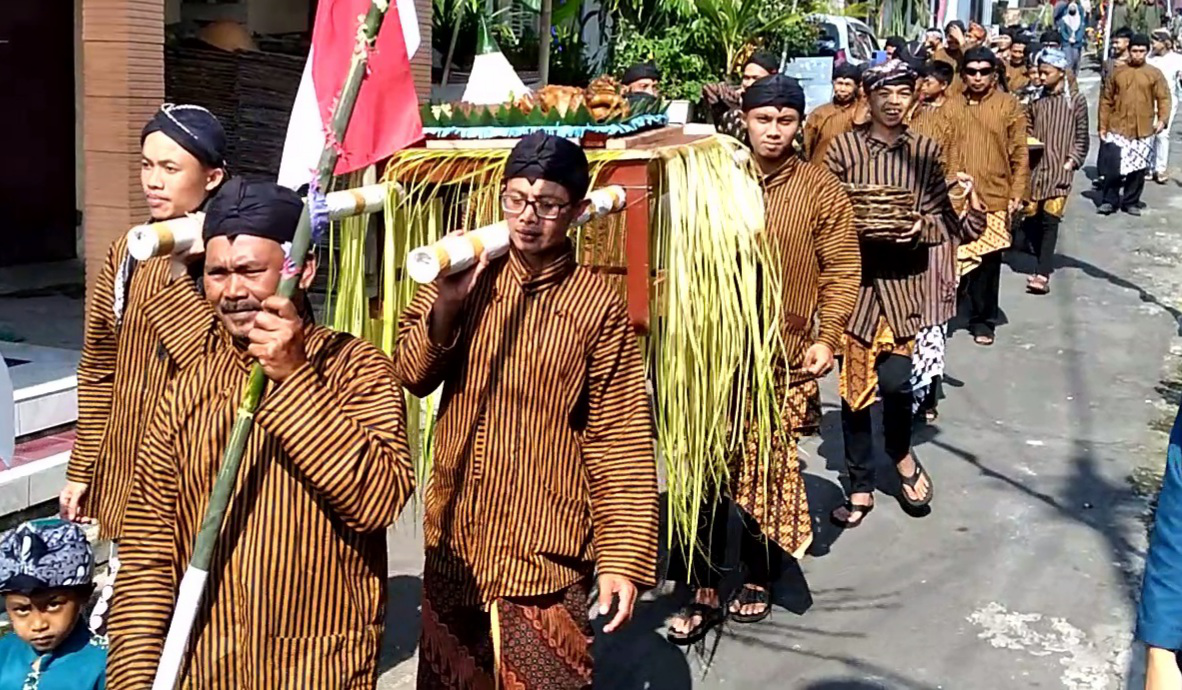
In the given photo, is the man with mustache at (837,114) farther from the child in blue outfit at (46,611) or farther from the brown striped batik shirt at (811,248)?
the child in blue outfit at (46,611)

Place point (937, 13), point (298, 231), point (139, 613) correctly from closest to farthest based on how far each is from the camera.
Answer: point (298, 231)
point (139, 613)
point (937, 13)

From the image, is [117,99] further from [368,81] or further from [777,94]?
[368,81]

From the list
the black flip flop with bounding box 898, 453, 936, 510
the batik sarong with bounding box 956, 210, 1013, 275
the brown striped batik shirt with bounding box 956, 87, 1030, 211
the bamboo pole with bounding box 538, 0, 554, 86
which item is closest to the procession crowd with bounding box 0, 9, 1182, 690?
the black flip flop with bounding box 898, 453, 936, 510

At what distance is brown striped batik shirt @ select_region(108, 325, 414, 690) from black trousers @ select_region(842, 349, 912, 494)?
346 centimetres

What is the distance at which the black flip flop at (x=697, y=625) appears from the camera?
4469 mm

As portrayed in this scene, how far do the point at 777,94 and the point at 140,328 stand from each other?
2151mm

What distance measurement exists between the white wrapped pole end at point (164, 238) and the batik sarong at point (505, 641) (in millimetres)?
940

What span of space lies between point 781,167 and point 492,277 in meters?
1.79

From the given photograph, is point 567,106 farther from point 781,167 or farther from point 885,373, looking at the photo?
point 885,373

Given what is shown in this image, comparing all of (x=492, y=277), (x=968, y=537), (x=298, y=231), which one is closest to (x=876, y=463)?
(x=968, y=537)

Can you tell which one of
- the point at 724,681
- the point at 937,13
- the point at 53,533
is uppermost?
the point at 937,13

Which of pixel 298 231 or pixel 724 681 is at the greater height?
pixel 298 231

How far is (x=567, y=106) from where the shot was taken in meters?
3.83

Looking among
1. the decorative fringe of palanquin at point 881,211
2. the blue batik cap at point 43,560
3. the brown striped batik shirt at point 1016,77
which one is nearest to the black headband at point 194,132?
the blue batik cap at point 43,560
